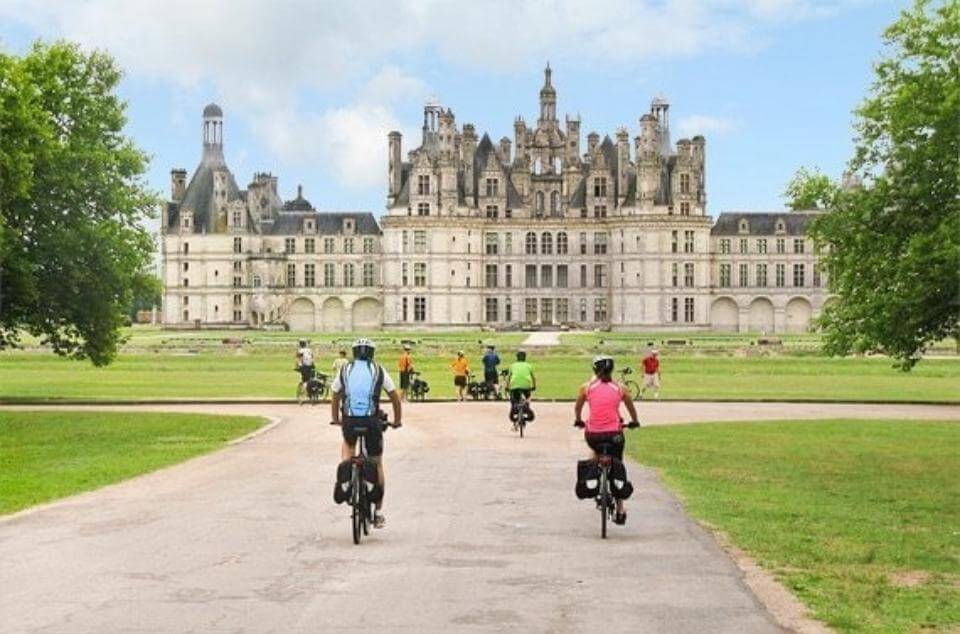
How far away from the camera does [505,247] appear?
476 feet

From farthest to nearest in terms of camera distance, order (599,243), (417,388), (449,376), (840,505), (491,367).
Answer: (599,243)
(449,376)
(417,388)
(491,367)
(840,505)

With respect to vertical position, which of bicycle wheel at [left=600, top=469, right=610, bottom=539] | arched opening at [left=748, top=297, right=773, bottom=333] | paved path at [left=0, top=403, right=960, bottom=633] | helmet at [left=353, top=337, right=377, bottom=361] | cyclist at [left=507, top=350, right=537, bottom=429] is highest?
arched opening at [left=748, top=297, right=773, bottom=333]

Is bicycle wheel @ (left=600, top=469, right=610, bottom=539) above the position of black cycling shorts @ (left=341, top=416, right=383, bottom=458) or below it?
below

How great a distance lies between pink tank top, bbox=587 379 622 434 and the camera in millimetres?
16828

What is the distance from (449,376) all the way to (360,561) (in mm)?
51251

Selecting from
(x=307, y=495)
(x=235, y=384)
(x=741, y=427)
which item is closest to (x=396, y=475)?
(x=307, y=495)

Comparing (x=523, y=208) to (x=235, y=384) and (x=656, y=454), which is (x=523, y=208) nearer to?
(x=235, y=384)

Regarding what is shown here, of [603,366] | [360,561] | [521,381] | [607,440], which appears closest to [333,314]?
[521,381]

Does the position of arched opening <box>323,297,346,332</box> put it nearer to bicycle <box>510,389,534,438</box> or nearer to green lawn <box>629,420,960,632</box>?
green lawn <box>629,420,960,632</box>

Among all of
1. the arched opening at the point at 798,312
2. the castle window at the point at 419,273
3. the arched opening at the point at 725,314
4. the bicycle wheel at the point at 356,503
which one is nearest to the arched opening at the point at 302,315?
the castle window at the point at 419,273

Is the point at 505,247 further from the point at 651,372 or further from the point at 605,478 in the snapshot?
the point at 605,478

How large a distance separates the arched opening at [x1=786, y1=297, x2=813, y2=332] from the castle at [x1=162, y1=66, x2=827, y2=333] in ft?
0.69

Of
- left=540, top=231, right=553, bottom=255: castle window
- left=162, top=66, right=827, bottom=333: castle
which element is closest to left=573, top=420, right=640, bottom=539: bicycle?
left=162, top=66, right=827, bottom=333: castle

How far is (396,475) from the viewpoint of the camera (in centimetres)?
2325
